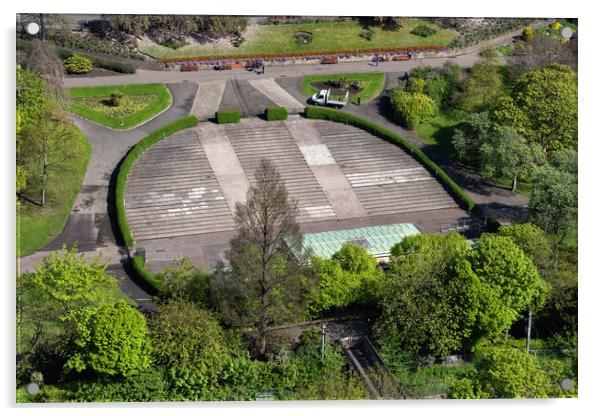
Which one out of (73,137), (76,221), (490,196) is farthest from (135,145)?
(490,196)

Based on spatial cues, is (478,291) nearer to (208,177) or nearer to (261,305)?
(261,305)

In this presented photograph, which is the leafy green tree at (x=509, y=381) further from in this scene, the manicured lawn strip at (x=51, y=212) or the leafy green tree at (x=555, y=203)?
the manicured lawn strip at (x=51, y=212)

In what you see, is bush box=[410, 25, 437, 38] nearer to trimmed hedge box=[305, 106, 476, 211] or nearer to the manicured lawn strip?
trimmed hedge box=[305, 106, 476, 211]

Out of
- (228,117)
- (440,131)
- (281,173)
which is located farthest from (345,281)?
(440,131)

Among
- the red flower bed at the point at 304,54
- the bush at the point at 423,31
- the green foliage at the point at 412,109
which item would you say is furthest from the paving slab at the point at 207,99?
the bush at the point at 423,31

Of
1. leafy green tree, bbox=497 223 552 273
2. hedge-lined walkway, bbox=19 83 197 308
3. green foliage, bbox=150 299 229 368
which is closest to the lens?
green foliage, bbox=150 299 229 368

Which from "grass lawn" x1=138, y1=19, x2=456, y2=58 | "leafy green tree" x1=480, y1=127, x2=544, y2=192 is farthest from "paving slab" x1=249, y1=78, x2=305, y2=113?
"leafy green tree" x1=480, y1=127, x2=544, y2=192
